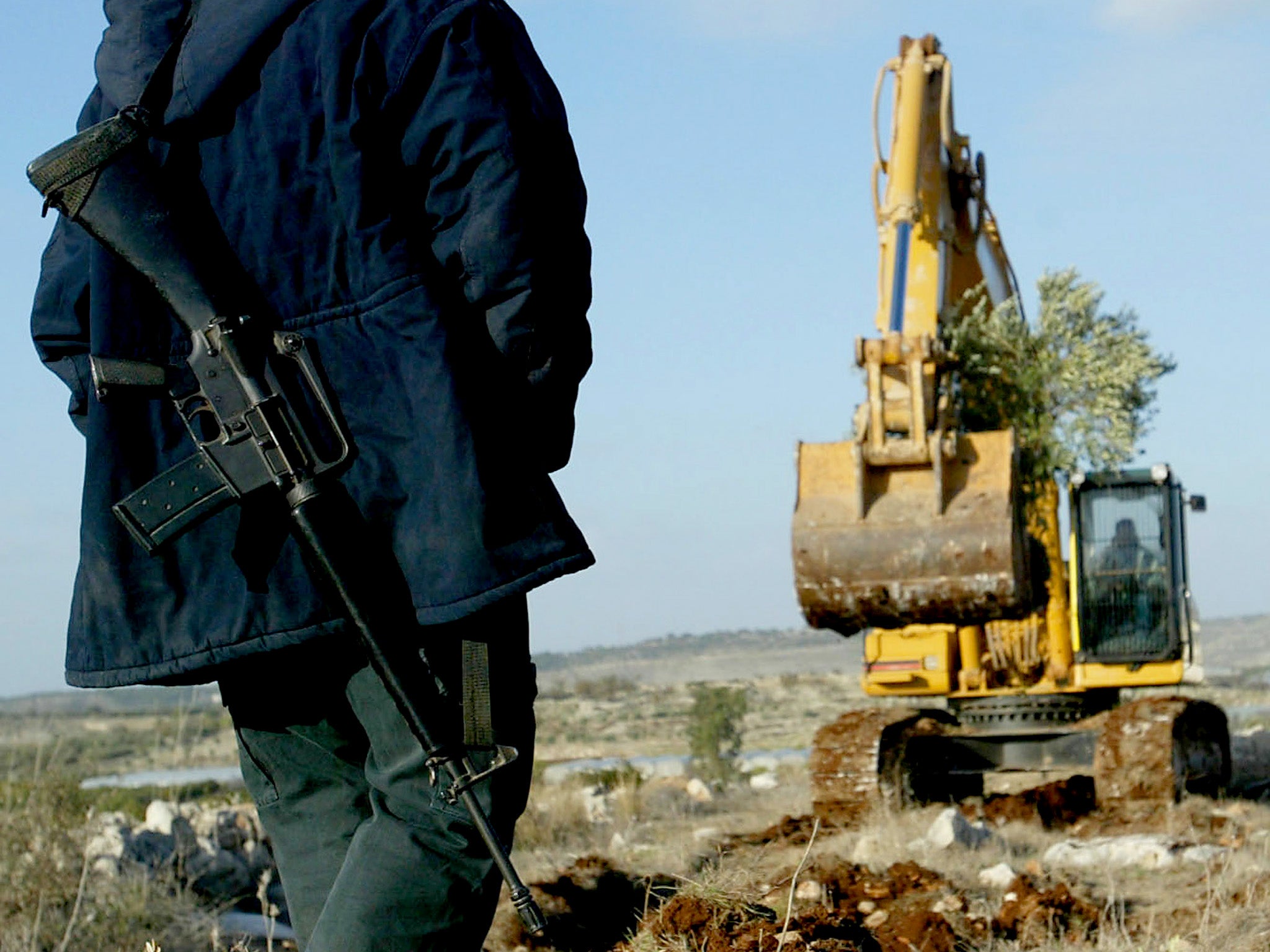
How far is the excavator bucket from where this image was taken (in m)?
8.78

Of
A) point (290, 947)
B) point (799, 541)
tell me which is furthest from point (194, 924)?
point (799, 541)

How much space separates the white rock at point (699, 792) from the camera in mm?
12586

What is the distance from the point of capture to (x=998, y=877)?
5.93 m

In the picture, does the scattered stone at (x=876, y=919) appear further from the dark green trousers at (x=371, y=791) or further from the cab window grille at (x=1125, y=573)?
the cab window grille at (x=1125, y=573)

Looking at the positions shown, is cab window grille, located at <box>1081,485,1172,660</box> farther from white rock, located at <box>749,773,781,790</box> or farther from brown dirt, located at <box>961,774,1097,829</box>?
white rock, located at <box>749,773,781,790</box>

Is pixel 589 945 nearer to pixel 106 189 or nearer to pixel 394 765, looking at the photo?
pixel 394 765

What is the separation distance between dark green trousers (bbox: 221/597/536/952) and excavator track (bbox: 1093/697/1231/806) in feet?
24.4

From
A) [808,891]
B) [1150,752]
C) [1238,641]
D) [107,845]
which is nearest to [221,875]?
[107,845]

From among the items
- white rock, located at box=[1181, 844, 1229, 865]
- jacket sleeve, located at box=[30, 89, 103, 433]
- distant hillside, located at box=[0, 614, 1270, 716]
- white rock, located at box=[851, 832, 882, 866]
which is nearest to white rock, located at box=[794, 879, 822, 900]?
white rock, located at box=[851, 832, 882, 866]

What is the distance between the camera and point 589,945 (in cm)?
505

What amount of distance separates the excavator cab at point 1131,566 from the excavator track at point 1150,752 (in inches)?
17.5

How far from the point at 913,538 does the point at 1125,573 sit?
7.89 feet

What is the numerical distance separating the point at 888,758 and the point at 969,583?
1752 millimetres

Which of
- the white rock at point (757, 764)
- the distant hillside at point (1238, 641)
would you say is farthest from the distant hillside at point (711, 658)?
the white rock at point (757, 764)
